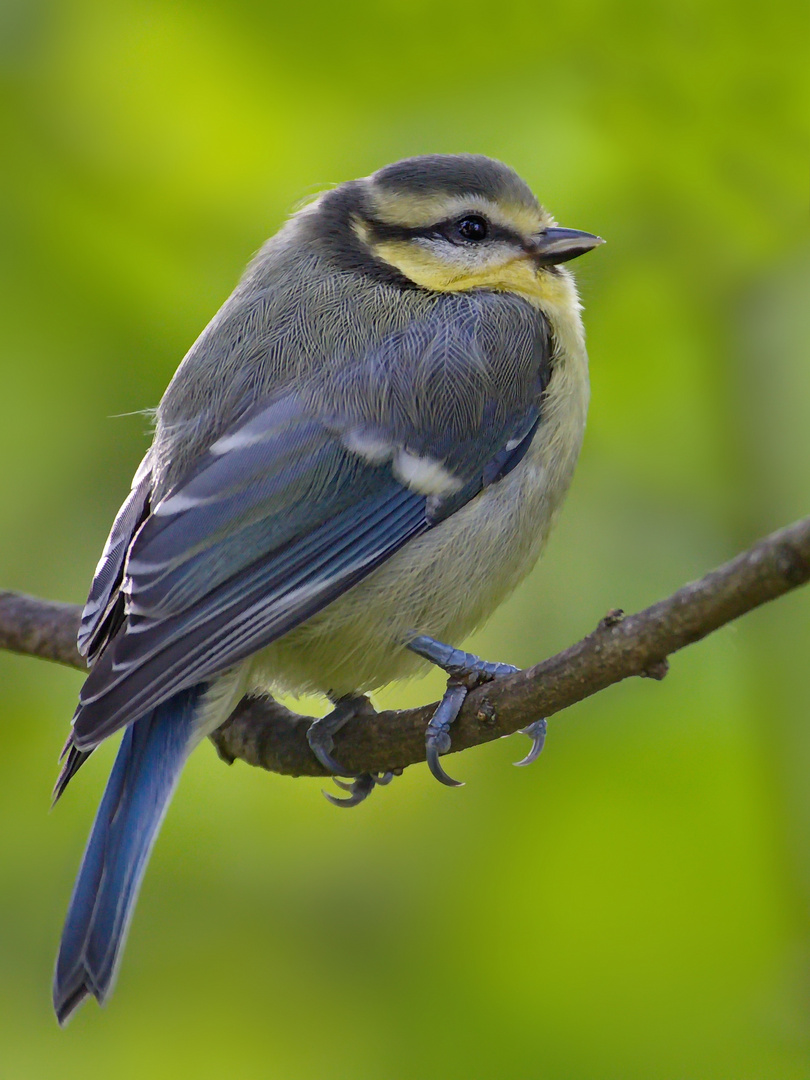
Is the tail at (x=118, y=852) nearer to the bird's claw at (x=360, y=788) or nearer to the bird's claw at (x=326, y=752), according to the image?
the bird's claw at (x=326, y=752)

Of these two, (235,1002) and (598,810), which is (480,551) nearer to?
(598,810)

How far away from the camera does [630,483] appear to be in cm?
215

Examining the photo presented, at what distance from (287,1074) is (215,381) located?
1.12m

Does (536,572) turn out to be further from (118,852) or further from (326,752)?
(118,852)

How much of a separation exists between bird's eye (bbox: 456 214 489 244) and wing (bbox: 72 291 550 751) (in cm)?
24

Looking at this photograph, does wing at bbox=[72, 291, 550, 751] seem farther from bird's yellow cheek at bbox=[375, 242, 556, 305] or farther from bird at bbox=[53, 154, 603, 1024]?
bird's yellow cheek at bbox=[375, 242, 556, 305]

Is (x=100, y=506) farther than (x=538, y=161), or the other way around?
(x=100, y=506)

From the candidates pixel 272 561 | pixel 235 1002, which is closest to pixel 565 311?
pixel 272 561

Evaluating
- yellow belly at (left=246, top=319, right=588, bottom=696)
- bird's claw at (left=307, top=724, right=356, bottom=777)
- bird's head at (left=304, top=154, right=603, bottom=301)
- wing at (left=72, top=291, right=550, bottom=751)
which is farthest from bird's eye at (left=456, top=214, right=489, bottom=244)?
bird's claw at (left=307, top=724, right=356, bottom=777)

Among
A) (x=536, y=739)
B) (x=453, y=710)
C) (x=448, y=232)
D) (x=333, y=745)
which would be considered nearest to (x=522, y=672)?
(x=453, y=710)

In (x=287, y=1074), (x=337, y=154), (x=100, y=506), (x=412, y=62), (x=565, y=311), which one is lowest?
(x=287, y=1074)

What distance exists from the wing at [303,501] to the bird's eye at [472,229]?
245 millimetres

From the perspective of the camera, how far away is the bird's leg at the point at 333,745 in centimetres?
203

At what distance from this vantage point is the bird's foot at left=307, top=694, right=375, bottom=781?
2.02 meters
